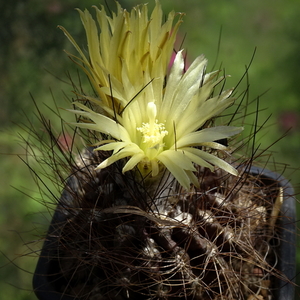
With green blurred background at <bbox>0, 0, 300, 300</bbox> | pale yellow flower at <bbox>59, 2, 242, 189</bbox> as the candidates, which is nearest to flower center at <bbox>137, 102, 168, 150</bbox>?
pale yellow flower at <bbox>59, 2, 242, 189</bbox>

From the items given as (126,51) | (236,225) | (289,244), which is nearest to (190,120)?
(126,51)

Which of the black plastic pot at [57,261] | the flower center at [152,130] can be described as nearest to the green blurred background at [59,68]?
the black plastic pot at [57,261]

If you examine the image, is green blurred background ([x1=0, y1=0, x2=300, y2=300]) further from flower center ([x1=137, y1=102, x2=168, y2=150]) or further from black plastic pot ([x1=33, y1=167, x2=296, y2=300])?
flower center ([x1=137, y1=102, x2=168, y2=150])

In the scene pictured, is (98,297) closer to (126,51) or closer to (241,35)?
(126,51)

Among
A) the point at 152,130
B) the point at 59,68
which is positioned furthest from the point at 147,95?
the point at 59,68

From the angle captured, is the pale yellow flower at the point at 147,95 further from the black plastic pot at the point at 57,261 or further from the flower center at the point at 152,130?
the black plastic pot at the point at 57,261

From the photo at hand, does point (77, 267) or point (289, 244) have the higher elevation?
point (289, 244)
